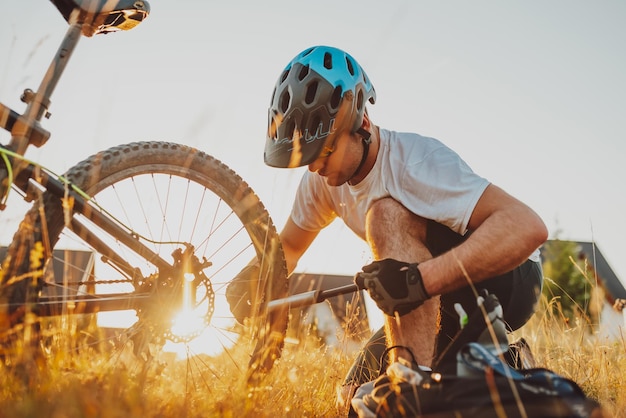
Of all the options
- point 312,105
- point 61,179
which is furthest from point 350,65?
point 61,179

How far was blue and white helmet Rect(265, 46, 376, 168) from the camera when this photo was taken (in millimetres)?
2641

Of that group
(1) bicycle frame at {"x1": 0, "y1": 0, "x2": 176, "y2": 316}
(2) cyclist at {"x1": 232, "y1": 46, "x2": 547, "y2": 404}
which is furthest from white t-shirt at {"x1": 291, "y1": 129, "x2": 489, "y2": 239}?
(1) bicycle frame at {"x1": 0, "y1": 0, "x2": 176, "y2": 316}

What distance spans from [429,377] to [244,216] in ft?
5.02

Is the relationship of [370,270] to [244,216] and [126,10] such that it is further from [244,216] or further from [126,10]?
[126,10]

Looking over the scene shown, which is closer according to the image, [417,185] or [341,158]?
[417,185]

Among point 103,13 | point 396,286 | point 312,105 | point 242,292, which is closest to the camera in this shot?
point 396,286

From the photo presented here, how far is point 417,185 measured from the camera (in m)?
2.48

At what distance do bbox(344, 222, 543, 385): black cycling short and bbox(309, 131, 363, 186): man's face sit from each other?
482 mm

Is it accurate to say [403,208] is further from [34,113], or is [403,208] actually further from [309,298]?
[34,113]

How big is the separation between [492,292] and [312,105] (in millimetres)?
1264

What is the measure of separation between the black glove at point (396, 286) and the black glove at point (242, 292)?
0.94 metres

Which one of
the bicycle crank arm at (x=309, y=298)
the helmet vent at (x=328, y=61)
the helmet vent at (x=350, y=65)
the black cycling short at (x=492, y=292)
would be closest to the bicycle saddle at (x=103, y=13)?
the helmet vent at (x=328, y=61)

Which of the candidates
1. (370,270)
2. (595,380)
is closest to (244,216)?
(370,270)

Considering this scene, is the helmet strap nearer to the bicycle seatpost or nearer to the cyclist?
the cyclist
